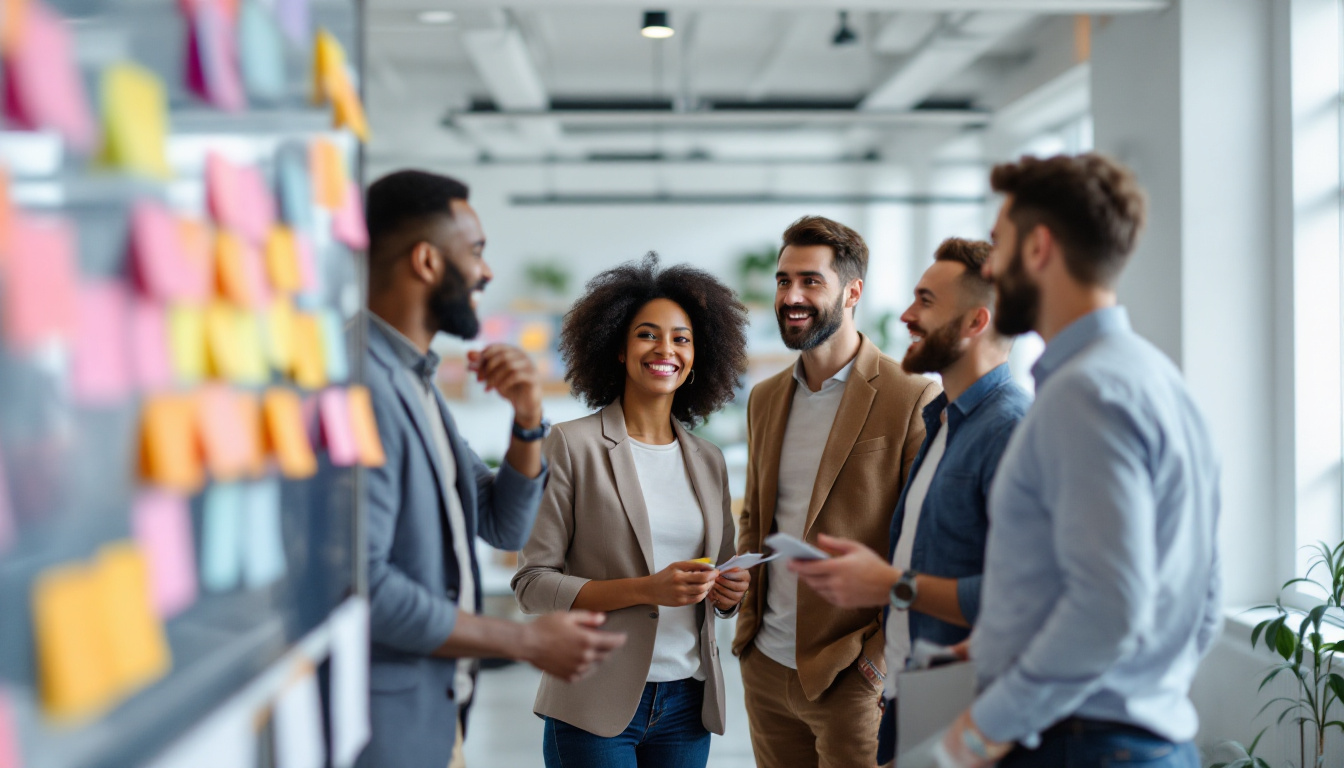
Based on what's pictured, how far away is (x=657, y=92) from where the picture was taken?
27.9ft

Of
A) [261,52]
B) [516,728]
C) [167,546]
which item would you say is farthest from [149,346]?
[516,728]

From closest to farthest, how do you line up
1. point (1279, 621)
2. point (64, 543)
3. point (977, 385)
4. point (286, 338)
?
1. point (64, 543)
2. point (286, 338)
3. point (977, 385)
4. point (1279, 621)

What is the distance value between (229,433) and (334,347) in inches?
11.6

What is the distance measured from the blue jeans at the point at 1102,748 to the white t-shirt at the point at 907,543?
0.50m

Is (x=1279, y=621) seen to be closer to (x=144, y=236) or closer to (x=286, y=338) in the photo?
(x=286, y=338)

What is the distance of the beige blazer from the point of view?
7.27 ft

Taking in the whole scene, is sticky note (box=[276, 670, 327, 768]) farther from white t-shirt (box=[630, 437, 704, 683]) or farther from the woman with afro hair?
white t-shirt (box=[630, 437, 704, 683])

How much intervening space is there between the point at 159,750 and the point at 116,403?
1.01ft

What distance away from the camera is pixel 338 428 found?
3.96 feet

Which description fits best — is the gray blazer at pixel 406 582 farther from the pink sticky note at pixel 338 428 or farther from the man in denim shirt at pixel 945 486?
the man in denim shirt at pixel 945 486


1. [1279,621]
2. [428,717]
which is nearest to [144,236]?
[428,717]

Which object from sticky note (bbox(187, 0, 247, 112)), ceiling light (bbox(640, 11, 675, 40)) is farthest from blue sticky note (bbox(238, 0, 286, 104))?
ceiling light (bbox(640, 11, 675, 40))

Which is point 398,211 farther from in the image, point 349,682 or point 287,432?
point 349,682

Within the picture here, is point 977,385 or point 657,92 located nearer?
point 977,385
